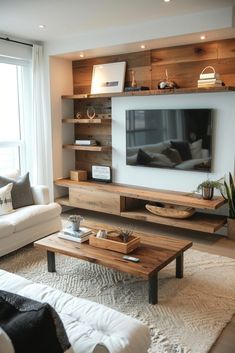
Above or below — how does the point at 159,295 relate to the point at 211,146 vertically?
below

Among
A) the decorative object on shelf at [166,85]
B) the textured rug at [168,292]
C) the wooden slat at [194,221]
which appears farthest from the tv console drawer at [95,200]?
the decorative object on shelf at [166,85]

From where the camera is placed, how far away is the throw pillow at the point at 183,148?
433 centimetres

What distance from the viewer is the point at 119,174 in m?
5.07

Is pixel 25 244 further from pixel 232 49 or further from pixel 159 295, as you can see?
pixel 232 49

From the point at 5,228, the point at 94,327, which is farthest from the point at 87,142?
the point at 94,327

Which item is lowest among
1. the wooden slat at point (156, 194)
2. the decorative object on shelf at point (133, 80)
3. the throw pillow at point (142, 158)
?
the wooden slat at point (156, 194)

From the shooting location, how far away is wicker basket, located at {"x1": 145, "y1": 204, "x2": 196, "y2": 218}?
4.08 metres

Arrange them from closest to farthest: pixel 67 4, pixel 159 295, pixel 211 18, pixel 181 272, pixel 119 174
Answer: pixel 159 295, pixel 181 272, pixel 67 4, pixel 211 18, pixel 119 174

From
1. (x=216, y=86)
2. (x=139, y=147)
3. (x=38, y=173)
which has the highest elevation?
(x=216, y=86)

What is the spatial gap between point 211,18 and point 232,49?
1.72 feet

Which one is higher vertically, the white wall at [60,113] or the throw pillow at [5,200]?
the white wall at [60,113]

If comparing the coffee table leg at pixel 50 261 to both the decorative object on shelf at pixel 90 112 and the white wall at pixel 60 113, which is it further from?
the decorative object on shelf at pixel 90 112

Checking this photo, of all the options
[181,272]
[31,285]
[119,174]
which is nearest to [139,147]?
[119,174]

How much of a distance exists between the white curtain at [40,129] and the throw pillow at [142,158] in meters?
1.32
